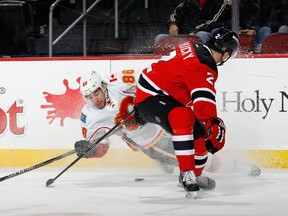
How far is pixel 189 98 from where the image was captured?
4688 millimetres

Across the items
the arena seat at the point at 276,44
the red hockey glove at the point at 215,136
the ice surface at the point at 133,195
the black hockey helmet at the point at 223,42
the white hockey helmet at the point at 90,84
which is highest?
the black hockey helmet at the point at 223,42

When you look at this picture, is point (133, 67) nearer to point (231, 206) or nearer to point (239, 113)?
point (239, 113)

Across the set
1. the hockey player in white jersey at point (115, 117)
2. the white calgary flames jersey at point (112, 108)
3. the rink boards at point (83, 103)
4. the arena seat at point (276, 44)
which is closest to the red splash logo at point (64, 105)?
the rink boards at point (83, 103)

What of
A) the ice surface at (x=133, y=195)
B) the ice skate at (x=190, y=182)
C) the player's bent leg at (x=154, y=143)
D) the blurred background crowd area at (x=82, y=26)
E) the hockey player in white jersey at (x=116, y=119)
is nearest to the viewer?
the ice surface at (x=133, y=195)

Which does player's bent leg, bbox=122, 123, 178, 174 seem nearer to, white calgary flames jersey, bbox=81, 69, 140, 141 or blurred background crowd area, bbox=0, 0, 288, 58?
white calgary flames jersey, bbox=81, 69, 140, 141

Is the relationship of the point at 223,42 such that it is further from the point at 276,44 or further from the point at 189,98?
the point at 276,44

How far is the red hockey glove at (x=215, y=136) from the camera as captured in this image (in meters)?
4.59

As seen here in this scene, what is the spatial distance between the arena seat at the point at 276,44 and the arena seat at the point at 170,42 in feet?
1.76

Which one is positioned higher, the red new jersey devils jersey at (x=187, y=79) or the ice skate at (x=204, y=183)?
the red new jersey devils jersey at (x=187, y=79)

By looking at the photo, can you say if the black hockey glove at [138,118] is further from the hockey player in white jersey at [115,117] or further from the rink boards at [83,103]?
the rink boards at [83,103]

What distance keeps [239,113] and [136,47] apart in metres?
1.57

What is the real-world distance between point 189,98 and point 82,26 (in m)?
3.09

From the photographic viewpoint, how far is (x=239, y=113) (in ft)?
19.4

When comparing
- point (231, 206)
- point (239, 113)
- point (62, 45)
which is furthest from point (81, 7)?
point (231, 206)
